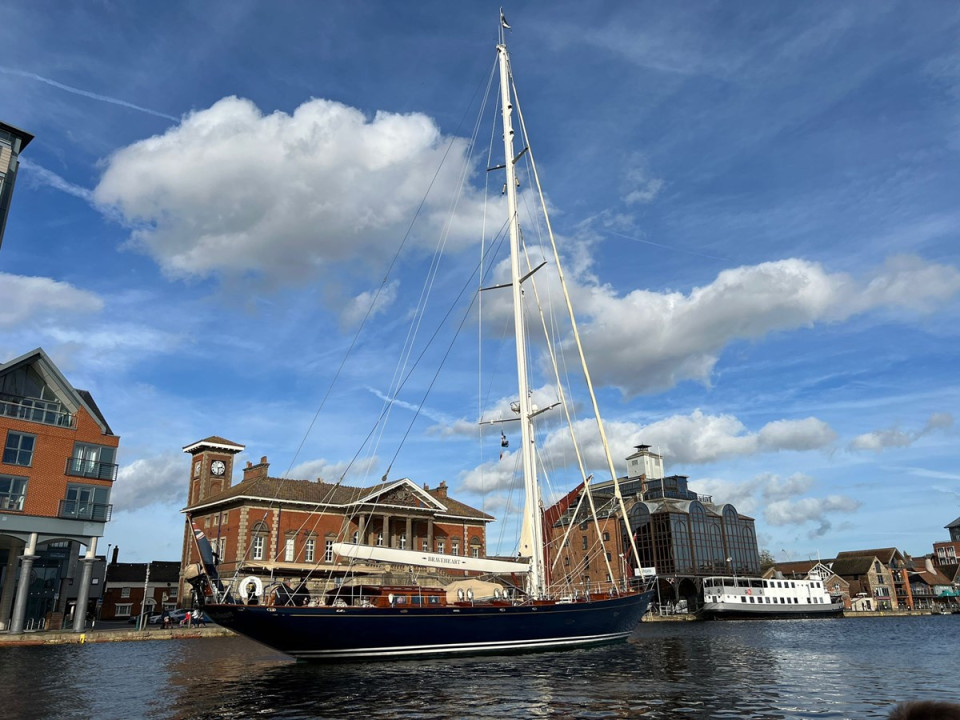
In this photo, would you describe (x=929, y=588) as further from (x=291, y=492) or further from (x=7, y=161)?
(x=7, y=161)

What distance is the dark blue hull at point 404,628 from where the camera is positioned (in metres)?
25.0

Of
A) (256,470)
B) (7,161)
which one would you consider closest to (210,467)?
(256,470)

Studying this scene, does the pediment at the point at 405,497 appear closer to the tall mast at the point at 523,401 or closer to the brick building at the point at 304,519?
the brick building at the point at 304,519

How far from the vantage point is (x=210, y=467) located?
7375 centimetres

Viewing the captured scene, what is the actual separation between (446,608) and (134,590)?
63.3 m

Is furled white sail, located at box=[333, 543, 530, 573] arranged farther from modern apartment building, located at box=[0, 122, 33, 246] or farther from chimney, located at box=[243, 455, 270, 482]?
chimney, located at box=[243, 455, 270, 482]

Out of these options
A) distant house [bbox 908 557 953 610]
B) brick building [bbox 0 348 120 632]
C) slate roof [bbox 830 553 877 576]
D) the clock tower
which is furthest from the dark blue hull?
distant house [bbox 908 557 953 610]

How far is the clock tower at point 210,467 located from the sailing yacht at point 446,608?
153ft

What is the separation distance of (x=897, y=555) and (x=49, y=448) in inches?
4803

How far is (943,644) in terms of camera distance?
38438 millimetres

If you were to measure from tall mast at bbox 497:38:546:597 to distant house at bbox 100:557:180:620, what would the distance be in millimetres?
55139

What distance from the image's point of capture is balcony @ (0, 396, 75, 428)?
137 feet

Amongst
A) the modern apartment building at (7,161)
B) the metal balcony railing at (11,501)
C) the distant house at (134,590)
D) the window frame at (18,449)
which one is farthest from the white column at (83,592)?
the distant house at (134,590)

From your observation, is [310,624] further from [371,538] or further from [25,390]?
[371,538]
